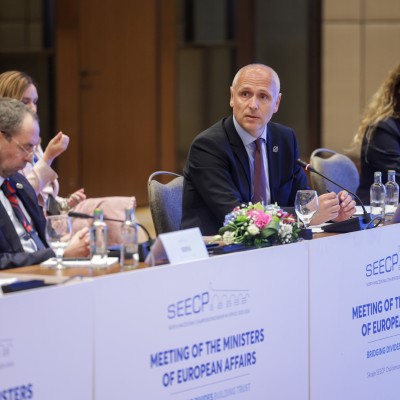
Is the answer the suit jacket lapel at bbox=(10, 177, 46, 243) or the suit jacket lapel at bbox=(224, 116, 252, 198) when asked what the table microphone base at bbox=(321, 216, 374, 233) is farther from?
the suit jacket lapel at bbox=(10, 177, 46, 243)

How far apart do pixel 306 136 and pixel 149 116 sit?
1515 millimetres

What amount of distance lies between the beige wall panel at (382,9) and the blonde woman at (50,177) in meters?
4.50

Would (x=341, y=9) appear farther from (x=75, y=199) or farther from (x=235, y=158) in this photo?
(x=235, y=158)

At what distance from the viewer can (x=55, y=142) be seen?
4.69m

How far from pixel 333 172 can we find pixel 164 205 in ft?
4.46

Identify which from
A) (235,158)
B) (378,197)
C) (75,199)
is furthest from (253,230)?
(75,199)

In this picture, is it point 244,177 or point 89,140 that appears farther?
point 89,140

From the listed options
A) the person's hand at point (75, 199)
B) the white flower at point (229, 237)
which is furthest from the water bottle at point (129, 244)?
the person's hand at point (75, 199)

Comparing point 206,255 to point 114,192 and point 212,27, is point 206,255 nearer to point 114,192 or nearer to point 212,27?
point 114,192

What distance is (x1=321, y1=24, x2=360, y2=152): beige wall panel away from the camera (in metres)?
8.68

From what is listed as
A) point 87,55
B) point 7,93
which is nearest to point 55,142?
point 7,93

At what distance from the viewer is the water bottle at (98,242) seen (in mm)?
3049

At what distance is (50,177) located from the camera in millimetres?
4703

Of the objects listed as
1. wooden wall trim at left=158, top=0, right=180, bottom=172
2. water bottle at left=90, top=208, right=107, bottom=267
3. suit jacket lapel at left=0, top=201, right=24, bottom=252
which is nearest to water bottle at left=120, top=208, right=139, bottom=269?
water bottle at left=90, top=208, right=107, bottom=267
